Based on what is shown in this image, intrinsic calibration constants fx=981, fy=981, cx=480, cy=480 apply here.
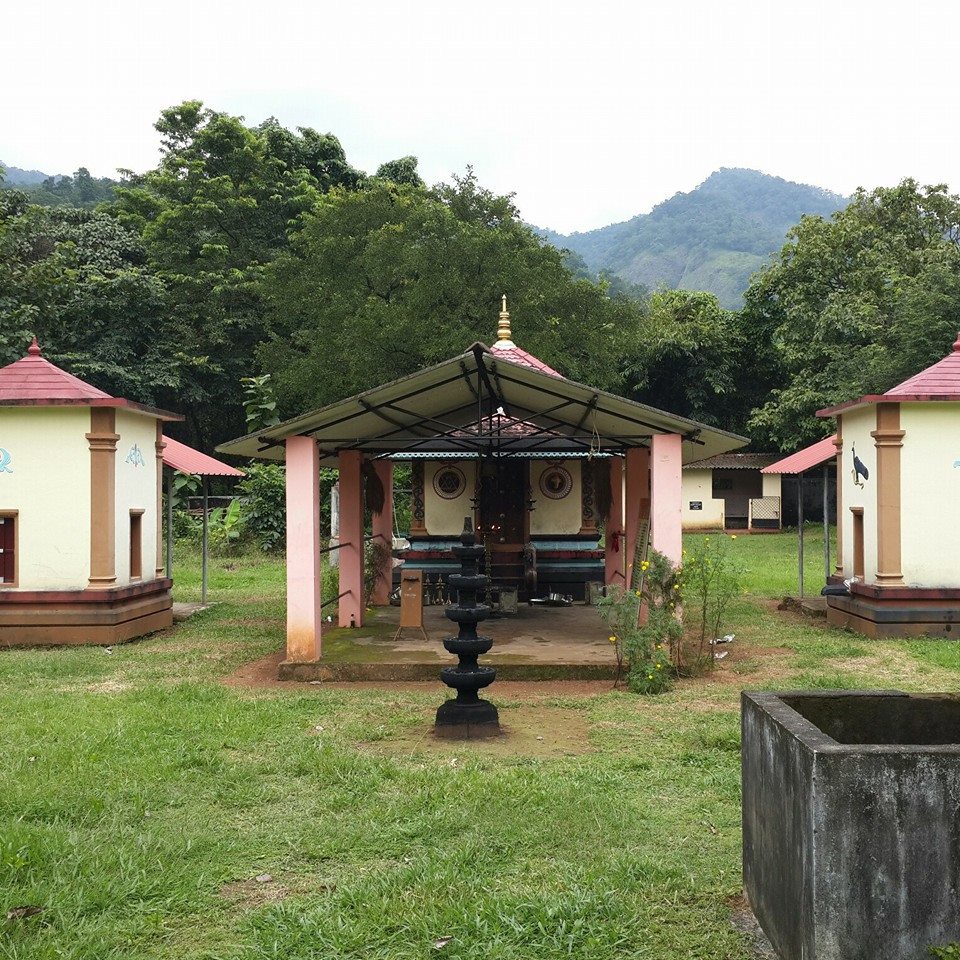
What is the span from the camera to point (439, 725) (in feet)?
25.6

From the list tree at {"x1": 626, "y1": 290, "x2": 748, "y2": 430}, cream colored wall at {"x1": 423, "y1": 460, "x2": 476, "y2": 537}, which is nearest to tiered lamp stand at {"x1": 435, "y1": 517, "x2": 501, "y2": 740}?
cream colored wall at {"x1": 423, "y1": 460, "x2": 476, "y2": 537}

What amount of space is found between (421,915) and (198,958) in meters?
0.94

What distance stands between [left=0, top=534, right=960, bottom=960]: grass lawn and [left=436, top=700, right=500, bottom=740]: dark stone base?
0.72 feet

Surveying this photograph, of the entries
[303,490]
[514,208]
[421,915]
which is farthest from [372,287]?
[421,915]

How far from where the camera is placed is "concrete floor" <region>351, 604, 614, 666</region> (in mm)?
10820

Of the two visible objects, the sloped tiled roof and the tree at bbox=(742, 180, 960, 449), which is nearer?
the sloped tiled roof

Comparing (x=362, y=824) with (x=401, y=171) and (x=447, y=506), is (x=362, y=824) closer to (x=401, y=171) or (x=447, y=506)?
(x=447, y=506)

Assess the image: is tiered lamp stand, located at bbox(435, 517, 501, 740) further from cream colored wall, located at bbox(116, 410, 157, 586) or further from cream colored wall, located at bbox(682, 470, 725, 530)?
cream colored wall, located at bbox(682, 470, 725, 530)

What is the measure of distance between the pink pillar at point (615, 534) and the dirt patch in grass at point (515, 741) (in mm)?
7886

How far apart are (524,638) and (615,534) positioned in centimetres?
441

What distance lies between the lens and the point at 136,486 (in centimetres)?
1411

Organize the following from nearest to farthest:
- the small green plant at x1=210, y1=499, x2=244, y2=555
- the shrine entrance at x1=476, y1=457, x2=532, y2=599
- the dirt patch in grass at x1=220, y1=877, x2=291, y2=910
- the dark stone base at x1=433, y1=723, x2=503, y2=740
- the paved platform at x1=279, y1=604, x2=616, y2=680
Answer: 1. the dirt patch in grass at x1=220, y1=877, x2=291, y2=910
2. the dark stone base at x1=433, y1=723, x2=503, y2=740
3. the paved platform at x1=279, y1=604, x2=616, y2=680
4. the shrine entrance at x1=476, y1=457, x2=532, y2=599
5. the small green plant at x1=210, y1=499, x2=244, y2=555

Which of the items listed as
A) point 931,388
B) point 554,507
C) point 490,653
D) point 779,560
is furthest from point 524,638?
point 779,560

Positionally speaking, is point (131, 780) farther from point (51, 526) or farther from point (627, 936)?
point (51, 526)
